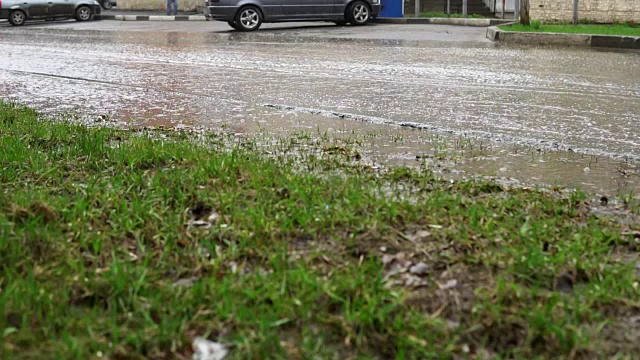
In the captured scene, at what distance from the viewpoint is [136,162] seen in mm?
4984

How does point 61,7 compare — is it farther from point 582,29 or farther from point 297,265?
point 297,265

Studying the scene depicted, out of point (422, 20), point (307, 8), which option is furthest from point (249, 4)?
point (422, 20)

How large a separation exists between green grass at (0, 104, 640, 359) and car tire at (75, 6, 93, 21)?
1017 inches

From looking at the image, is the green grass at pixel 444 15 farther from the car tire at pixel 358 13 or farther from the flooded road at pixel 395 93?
the flooded road at pixel 395 93

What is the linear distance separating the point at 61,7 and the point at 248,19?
1124cm

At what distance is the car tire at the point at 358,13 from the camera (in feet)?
71.5

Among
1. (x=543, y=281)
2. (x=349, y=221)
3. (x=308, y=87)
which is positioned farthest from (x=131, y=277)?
(x=308, y=87)

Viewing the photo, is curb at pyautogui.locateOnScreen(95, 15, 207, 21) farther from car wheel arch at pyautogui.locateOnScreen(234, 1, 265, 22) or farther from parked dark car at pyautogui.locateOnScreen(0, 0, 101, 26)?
car wheel arch at pyautogui.locateOnScreen(234, 1, 265, 22)

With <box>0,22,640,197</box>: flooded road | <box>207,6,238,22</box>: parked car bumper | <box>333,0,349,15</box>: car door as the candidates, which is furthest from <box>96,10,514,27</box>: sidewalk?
<box>0,22,640,197</box>: flooded road

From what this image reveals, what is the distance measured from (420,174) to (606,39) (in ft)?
38.9

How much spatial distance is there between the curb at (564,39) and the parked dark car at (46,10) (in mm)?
17190

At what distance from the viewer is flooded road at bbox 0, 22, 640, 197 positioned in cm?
595

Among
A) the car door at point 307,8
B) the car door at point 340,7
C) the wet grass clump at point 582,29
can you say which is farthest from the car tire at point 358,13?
the wet grass clump at point 582,29

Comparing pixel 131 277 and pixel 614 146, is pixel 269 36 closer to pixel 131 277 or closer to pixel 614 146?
pixel 614 146
